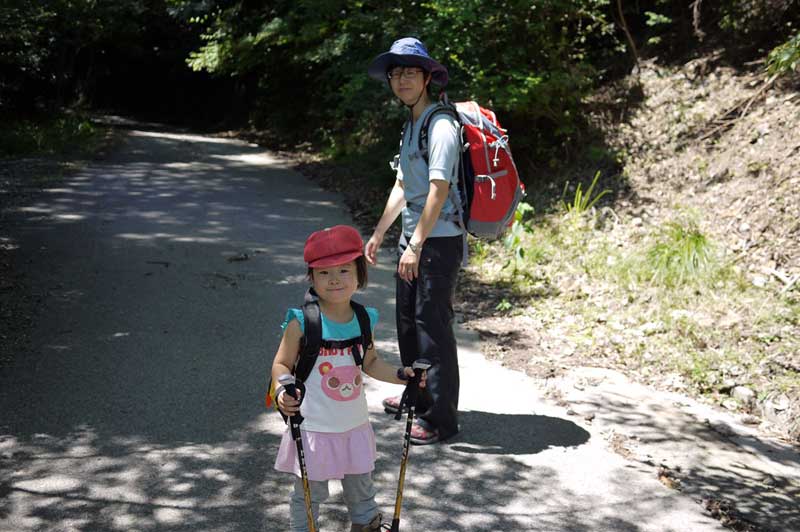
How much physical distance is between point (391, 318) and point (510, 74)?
13.5 ft

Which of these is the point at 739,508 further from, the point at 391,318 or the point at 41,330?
the point at 41,330

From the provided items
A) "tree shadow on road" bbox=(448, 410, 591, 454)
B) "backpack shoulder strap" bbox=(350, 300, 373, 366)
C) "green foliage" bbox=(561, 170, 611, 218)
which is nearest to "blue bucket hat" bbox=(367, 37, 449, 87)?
"backpack shoulder strap" bbox=(350, 300, 373, 366)

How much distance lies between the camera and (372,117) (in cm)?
1248

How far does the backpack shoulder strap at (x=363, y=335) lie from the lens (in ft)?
10.3

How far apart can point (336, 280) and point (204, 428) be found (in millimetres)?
1944

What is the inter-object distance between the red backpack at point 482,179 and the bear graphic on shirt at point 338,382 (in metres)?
1.48

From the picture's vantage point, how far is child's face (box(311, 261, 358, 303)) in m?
3.03

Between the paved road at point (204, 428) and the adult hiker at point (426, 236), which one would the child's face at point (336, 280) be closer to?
the adult hiker at point (426, 236)

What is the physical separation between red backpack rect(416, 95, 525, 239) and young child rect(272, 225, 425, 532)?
129 centimetres

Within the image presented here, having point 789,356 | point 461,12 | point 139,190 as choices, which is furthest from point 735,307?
point 139,190

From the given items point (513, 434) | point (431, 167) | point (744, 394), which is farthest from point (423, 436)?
point (744, 394)

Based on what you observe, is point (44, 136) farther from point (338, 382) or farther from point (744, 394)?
point (338, 382)

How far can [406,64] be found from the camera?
410cm

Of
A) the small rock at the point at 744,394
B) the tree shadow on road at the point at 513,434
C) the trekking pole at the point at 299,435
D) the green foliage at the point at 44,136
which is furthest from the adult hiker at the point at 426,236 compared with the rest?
the green foliage at the point at 44,136
